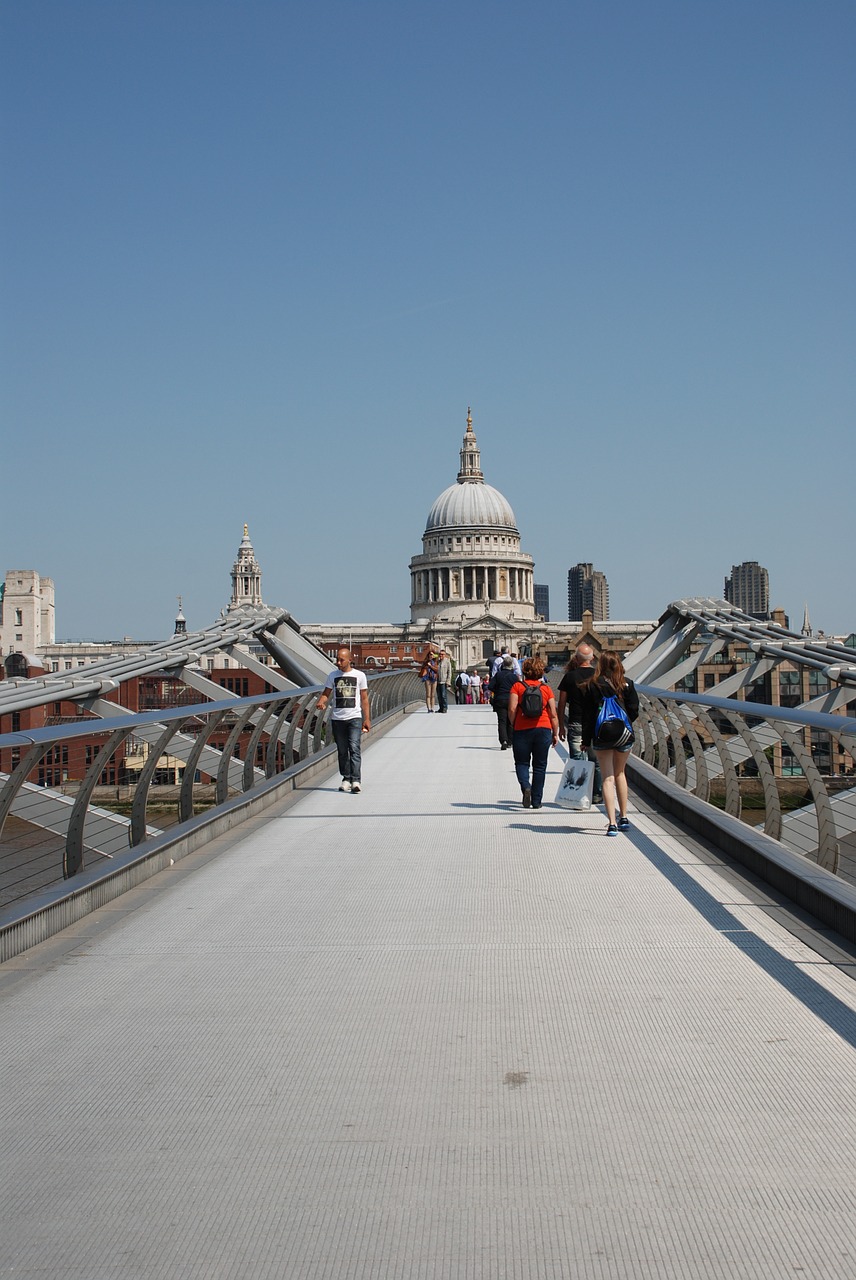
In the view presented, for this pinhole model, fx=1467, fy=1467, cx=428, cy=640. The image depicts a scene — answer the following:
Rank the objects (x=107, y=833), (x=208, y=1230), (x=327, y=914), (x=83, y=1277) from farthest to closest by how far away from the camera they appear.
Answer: (x=107, y=833)
(x=327, y=914)
(x=208, y=1230)
(x=83, y=1277)

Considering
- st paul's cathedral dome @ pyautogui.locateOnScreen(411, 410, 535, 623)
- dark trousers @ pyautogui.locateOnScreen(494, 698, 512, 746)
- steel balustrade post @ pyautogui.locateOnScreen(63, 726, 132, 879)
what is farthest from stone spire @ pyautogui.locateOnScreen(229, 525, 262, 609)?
steel balustrade post @ pyautogui.locateOnScreen(63, 726, 132, 879)

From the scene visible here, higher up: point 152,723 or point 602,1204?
point 152,723

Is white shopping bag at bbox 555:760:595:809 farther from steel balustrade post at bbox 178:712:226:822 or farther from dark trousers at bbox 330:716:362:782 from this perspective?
dark trousers at bbox 330:716:362:782

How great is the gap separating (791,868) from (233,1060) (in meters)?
3.82

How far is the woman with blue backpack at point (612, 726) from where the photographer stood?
405 inches

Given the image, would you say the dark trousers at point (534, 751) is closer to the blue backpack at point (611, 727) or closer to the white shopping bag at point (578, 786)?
the white shopping bag at point (578, 786)

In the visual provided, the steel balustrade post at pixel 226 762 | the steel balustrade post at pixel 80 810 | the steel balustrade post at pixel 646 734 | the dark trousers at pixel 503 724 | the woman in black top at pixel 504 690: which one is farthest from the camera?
the dark trousers at pixel 503 724

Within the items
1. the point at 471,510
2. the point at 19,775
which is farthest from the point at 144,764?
the point at 471,510

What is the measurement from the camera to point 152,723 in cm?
869

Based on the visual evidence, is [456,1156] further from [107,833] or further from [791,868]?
[107,833]

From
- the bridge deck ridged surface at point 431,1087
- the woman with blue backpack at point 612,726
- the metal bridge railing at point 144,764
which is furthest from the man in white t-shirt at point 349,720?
the bridge deck ridged surface at point 431,1087

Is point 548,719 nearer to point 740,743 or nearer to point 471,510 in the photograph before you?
point 740,743

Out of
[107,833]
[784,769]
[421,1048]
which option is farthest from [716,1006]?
[107,833]

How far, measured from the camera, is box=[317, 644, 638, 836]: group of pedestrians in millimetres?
10430
